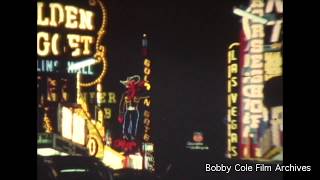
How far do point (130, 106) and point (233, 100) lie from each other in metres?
2.24

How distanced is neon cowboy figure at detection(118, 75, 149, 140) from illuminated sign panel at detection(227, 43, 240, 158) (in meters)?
1.93

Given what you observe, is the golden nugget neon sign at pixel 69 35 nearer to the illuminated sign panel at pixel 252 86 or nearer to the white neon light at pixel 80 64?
the white neon light at pixel 80 64

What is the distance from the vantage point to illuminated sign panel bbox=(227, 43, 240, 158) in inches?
396

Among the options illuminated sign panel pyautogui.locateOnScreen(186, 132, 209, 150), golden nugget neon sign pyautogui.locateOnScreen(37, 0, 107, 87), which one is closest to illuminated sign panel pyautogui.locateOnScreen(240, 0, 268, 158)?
illuminated sign panel pyautogui.locateOnScreen(186, 132, 209, 150)

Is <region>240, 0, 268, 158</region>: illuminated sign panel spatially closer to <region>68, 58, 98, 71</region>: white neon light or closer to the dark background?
the dark background

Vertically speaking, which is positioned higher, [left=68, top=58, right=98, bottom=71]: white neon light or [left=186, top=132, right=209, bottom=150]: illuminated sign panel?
[left=68, top=58, right=98, bottom=71]: white neon light

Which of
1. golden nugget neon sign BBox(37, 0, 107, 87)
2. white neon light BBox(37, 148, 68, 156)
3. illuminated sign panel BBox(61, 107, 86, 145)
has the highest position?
golden nugget neon sign BBox(37, 0, 107, 87)

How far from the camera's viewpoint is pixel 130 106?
10.8 metres

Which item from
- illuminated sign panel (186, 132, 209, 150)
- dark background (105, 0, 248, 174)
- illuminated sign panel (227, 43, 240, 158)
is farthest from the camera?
illuminated sign panel (186, 132, 209, 150)

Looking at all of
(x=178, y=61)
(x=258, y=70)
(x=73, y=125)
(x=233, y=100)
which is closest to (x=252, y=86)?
Result: (x=258, y=70)

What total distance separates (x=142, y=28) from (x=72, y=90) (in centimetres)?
209

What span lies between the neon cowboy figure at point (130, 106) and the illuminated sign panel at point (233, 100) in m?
1.93
